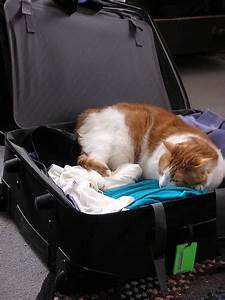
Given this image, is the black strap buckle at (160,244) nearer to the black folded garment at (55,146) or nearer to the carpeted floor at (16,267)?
the carpeted floor at (16,267)

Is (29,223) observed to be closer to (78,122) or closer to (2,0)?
(78,122)

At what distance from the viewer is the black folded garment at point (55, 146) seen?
4.86ft

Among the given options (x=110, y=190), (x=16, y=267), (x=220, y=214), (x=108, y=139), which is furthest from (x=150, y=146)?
(x=16, y=267)

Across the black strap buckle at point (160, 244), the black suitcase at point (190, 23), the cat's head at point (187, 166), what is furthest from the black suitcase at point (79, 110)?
the black suitcase at point (190, 23)

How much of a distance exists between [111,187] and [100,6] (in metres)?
0.81

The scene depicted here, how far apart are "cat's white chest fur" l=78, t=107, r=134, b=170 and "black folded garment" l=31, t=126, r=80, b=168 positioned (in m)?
0.04

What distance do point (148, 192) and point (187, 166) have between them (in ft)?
0.45

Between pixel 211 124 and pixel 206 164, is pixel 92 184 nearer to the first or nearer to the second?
pixel 206 164

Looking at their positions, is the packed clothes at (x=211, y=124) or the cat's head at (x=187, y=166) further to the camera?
the packed clothes at (x=211, y=124)

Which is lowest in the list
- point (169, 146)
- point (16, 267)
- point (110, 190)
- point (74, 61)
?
point (16, 267)

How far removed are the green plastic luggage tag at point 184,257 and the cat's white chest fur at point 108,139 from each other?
1.33ft

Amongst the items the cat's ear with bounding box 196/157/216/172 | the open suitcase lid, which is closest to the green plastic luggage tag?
the cat's ear with bounding box 196/157/216/172

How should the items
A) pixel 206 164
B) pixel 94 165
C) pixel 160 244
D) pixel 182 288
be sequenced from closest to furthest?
1. pixel 160 244
2. pixel 182 288
3. pixel 206 164
4. pixel 94 165

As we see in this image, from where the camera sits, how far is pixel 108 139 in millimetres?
1488
